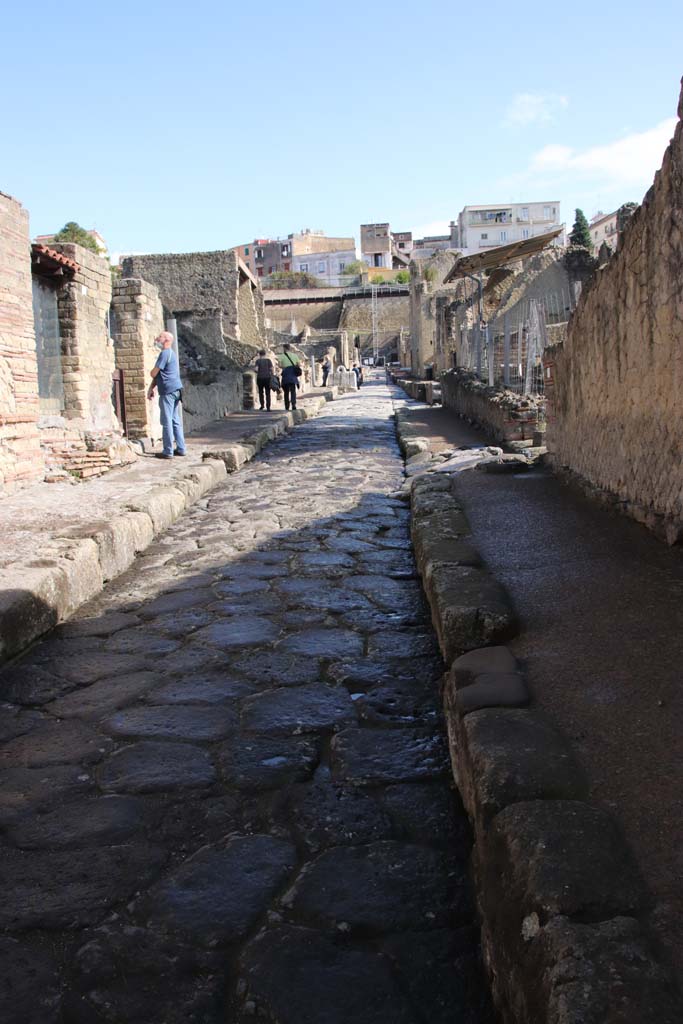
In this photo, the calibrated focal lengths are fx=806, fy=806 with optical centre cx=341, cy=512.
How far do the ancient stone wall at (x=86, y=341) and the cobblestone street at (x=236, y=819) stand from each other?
7.48m

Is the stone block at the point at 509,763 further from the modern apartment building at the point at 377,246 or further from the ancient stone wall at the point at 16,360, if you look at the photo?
the modern apartment building at the point at 377,246

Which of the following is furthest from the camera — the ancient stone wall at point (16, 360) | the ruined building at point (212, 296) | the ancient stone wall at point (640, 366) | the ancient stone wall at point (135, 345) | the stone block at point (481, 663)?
the ruined building at point (212, 296)

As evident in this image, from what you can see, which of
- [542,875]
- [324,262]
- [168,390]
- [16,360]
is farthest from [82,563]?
[324,262]

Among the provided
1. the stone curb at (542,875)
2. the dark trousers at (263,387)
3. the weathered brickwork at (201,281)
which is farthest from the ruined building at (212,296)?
the stone curb at (542,875)

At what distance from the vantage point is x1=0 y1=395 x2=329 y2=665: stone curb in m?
3.79

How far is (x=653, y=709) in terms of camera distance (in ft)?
7.34

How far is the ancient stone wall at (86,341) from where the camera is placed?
36.6 ft

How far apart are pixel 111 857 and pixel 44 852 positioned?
7.7 inches

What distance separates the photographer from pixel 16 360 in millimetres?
8211

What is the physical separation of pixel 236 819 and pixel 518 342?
39.5 ft

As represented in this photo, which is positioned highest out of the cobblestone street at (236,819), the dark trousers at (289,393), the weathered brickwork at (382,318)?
the weathered brickwork at (382,318)

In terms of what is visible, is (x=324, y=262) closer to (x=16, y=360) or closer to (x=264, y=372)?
(x=264, y=372)

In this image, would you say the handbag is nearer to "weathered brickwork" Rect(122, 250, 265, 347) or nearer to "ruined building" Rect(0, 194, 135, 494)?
"ruined building" Rect(0, 194, 135, 494)

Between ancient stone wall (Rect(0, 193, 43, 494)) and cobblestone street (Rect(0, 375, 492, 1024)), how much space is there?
412 cm
